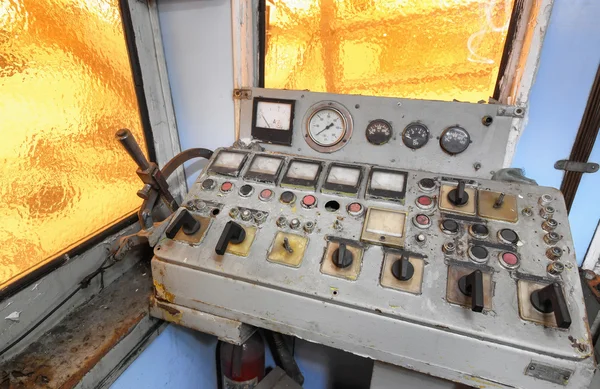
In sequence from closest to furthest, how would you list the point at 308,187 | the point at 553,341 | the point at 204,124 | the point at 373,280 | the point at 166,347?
the point at 553,341 → the point at 373,280 → the point at 308,187 → the point at 166,347 → the point at 204,124

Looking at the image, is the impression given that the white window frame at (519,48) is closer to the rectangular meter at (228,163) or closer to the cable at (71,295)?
the rectangular meter at (228,163)

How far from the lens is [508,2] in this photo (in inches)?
41.3

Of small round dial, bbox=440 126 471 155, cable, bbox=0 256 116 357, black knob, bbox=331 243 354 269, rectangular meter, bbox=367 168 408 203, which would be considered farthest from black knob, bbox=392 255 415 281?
cable, bbox=0 256 116 357

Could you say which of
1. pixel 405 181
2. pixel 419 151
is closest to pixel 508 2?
pixel 419 151

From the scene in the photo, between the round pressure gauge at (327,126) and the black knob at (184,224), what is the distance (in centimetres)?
51

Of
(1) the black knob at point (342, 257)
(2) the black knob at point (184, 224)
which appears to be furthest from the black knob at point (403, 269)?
(2) the black knob at point (184, 224)

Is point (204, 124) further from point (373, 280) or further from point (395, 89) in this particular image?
point (373, 280)

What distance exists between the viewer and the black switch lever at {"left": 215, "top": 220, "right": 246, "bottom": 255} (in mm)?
877

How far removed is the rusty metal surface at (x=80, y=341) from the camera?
875 millimetres

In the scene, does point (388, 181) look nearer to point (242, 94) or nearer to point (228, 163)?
point (228, 163)

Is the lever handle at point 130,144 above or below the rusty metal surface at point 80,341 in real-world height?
above

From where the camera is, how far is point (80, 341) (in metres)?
0.99

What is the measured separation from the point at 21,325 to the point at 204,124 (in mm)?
942

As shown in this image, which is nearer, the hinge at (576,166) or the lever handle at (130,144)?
the lever handle at (130,144)
